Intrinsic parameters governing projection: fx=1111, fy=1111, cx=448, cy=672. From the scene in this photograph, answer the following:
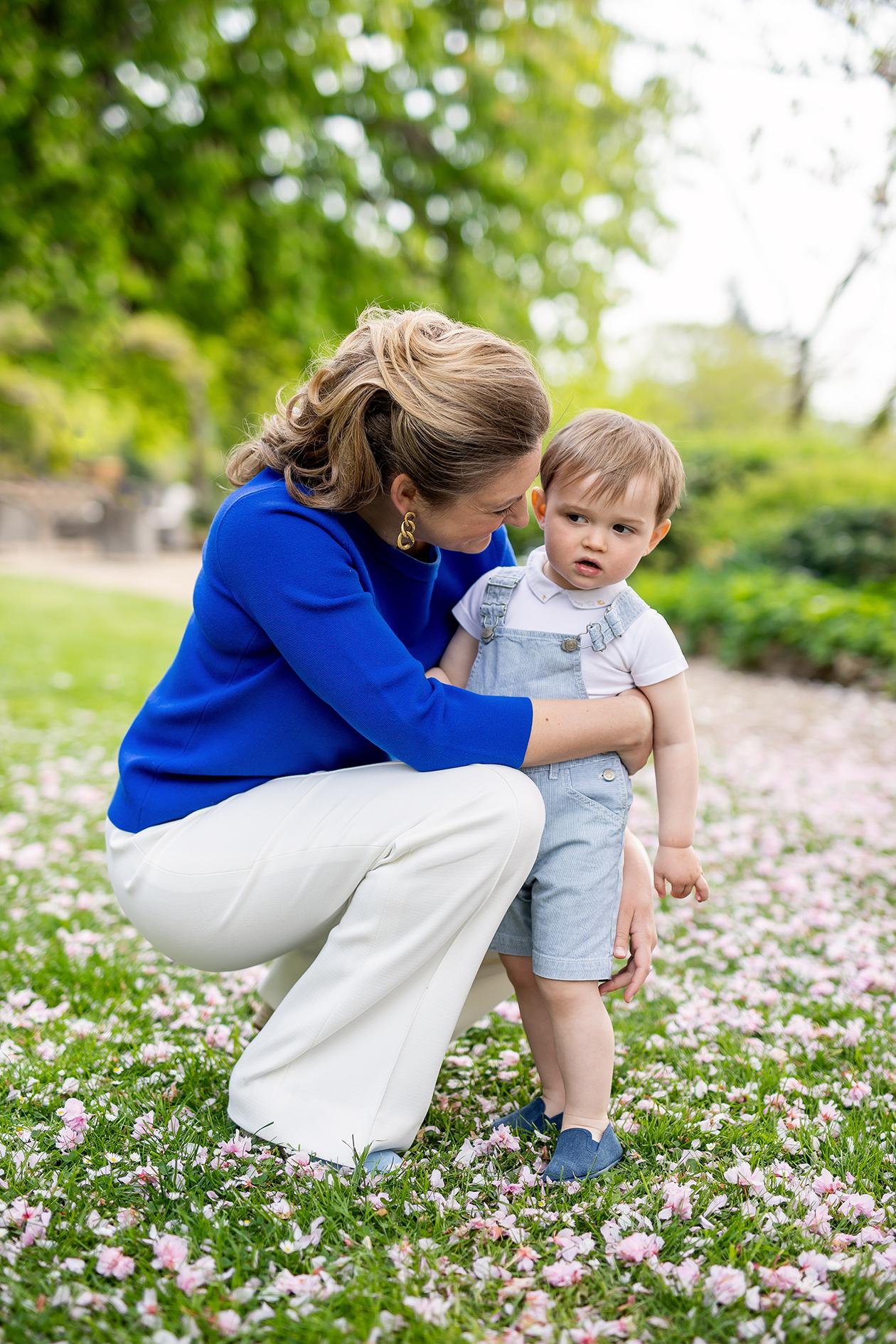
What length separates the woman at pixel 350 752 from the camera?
2.04m

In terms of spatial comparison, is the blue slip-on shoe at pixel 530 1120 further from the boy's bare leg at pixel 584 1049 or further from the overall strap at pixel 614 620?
the overall strap at pixel 614 620

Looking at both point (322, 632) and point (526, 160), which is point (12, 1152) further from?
point (526, 160)

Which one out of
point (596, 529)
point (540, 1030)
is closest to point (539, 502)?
point (596, 529)

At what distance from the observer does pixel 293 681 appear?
2184mm

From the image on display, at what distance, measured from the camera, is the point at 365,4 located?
8.34 m

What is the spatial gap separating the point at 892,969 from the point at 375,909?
1929mm

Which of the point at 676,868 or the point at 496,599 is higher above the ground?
the point at 496,599

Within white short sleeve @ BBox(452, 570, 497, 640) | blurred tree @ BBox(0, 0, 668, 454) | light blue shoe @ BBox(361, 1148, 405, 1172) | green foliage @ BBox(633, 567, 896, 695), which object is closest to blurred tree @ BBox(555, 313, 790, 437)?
blurred tree @ BBox(0, 0, 668, 454)

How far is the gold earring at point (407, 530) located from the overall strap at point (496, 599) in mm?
259

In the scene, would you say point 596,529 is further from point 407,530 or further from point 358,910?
point 358,910

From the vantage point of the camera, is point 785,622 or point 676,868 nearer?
point 676,868

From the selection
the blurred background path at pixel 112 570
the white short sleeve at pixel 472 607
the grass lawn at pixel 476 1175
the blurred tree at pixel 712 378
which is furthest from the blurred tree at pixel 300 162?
the blurred tree at pixel 712 378

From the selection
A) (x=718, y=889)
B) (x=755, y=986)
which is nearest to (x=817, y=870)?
(x=718, y=889)

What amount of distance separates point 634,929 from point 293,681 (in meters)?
0.85
